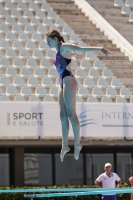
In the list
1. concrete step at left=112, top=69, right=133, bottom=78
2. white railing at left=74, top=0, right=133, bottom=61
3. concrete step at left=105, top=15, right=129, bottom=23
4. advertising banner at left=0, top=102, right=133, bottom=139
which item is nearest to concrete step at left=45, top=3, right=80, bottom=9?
white railing at left=74, top=0, right=133, bottom=61

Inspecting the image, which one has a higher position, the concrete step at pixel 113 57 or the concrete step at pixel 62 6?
the concrete step at pixel 62 6

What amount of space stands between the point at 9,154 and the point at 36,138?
92.7 inches

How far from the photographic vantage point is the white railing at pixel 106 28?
2373 centimetres

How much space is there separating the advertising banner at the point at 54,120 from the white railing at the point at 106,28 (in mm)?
4833

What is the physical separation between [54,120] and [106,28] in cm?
717

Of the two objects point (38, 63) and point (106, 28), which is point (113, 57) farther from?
point (38, 63)

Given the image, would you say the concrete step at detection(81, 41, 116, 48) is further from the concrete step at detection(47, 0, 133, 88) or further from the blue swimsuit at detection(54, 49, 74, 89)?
the blue swimsuit at detection(54, 49, 74, 89)

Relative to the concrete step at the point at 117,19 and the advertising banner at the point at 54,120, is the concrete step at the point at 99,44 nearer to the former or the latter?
the concrete step at the point at 117,19

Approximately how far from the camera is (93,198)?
16.8 meters

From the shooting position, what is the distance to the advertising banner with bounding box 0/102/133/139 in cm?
1834

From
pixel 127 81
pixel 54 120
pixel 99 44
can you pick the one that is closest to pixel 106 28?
pixel 99 44

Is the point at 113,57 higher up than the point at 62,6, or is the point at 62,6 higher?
the point at 62,6

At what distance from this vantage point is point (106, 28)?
24.8 meters

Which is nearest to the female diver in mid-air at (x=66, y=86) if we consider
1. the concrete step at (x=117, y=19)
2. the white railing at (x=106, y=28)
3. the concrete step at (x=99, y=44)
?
the white railing at (x=106, y=28)
